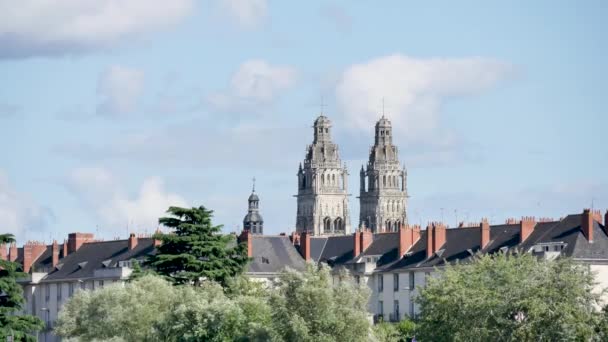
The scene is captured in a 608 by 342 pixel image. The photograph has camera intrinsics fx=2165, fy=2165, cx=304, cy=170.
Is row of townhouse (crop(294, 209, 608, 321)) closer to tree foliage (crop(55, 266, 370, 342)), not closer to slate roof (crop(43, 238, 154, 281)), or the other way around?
slate roof (crop(43, 238, 154, 281))

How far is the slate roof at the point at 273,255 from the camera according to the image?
529 ft

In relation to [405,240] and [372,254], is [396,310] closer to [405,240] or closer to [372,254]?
[405,240]

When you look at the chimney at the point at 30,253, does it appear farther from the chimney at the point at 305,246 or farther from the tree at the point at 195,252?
the tree at the point at 195,252

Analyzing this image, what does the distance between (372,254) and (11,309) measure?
43.1 m

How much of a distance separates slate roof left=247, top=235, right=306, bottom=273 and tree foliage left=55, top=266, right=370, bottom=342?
27.6 m

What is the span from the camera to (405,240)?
156 metres

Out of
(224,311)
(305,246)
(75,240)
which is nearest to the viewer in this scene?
(224,311)

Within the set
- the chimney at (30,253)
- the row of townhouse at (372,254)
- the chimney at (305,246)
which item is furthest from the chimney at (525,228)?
the chimney at (30,253)

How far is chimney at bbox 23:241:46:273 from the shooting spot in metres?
179

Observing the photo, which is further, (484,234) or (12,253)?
(12,253)

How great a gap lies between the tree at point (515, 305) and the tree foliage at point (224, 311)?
15.0 ft

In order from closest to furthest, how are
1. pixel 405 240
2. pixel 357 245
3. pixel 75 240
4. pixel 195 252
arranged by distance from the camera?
1. pixel 195 252
2. pixel 405 240
3. pixel 357 245
4. pixel 75 240

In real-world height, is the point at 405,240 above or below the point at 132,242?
below

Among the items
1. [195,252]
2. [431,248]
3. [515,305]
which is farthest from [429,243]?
[515,305]
